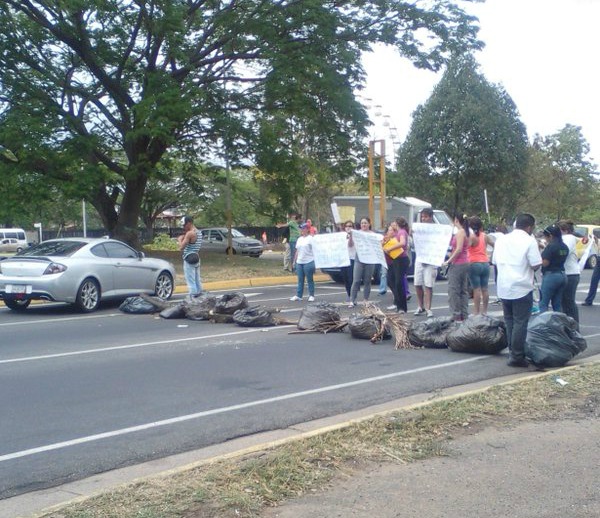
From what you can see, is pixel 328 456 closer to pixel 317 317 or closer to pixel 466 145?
pixel 317 317

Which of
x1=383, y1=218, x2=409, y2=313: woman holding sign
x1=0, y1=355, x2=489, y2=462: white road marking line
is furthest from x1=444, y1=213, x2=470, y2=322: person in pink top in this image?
x1=0, y1=355, x2=489, y2=462: white road marking line

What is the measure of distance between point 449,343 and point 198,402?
4.12m

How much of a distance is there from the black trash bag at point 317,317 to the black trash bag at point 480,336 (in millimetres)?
2417

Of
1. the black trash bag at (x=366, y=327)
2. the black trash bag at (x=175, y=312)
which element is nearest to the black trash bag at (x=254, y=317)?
the black trash bag at (x=175, y=312)

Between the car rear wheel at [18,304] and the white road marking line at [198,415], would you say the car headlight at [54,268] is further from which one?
the white road marking line at [198,415]

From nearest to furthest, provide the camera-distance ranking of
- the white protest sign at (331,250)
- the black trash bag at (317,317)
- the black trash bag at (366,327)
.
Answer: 1. the black trash bag at (366,327)
2. the black trash bag at (317,317)
3. the white protest sign at (331,250)

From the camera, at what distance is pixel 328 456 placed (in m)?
5.83

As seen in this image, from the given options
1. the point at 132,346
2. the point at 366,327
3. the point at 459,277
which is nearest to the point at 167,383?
the point at 132,346

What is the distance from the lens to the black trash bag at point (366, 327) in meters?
11.5

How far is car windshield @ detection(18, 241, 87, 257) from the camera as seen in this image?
15484 mm

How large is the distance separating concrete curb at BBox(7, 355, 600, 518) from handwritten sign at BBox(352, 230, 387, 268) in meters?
6.96

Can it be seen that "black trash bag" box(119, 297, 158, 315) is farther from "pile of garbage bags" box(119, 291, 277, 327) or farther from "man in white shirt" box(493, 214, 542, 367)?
"man in white shirt" box(493, 214, 542, 367)

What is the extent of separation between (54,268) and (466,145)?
3832 centimetres

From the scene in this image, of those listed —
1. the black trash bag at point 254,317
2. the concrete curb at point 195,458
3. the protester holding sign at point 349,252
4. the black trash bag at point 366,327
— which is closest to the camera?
the concrete curb at point 195,458
